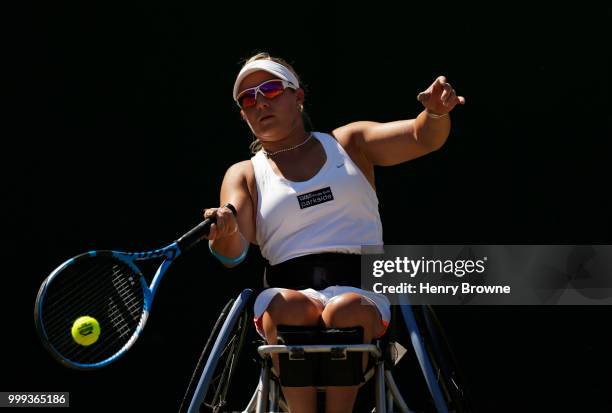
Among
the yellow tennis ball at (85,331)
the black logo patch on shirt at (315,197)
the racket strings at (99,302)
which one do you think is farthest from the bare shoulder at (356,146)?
the yellow tennis ball at (85,331)

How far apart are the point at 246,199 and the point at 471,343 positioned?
129 centimetres

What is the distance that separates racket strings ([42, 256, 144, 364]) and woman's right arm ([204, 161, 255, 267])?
0.30 meters

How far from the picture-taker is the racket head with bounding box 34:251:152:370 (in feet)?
10.4

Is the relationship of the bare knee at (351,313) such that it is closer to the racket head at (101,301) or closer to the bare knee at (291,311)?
the bare knee at (291,311)

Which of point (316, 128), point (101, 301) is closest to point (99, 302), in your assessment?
point (101, 301)

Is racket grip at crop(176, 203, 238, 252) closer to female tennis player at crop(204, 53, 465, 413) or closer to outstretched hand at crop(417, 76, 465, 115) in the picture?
female tennis player at crop(204, 53, 465, 413)

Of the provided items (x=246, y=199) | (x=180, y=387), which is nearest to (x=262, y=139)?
(x=246, y=199)

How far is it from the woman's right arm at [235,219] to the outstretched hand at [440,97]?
681mm

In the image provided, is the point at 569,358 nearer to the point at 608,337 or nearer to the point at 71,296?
the point at 608,337

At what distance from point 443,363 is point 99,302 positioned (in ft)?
3.45

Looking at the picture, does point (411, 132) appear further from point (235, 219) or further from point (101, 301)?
point (101, 301)

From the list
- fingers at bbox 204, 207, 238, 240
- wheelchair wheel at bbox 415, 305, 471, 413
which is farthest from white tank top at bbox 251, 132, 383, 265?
wheelchair wheel at bbox 415, 305, 471, 413

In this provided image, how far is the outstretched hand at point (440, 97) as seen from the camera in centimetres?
325

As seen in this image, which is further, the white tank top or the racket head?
the white tank top
